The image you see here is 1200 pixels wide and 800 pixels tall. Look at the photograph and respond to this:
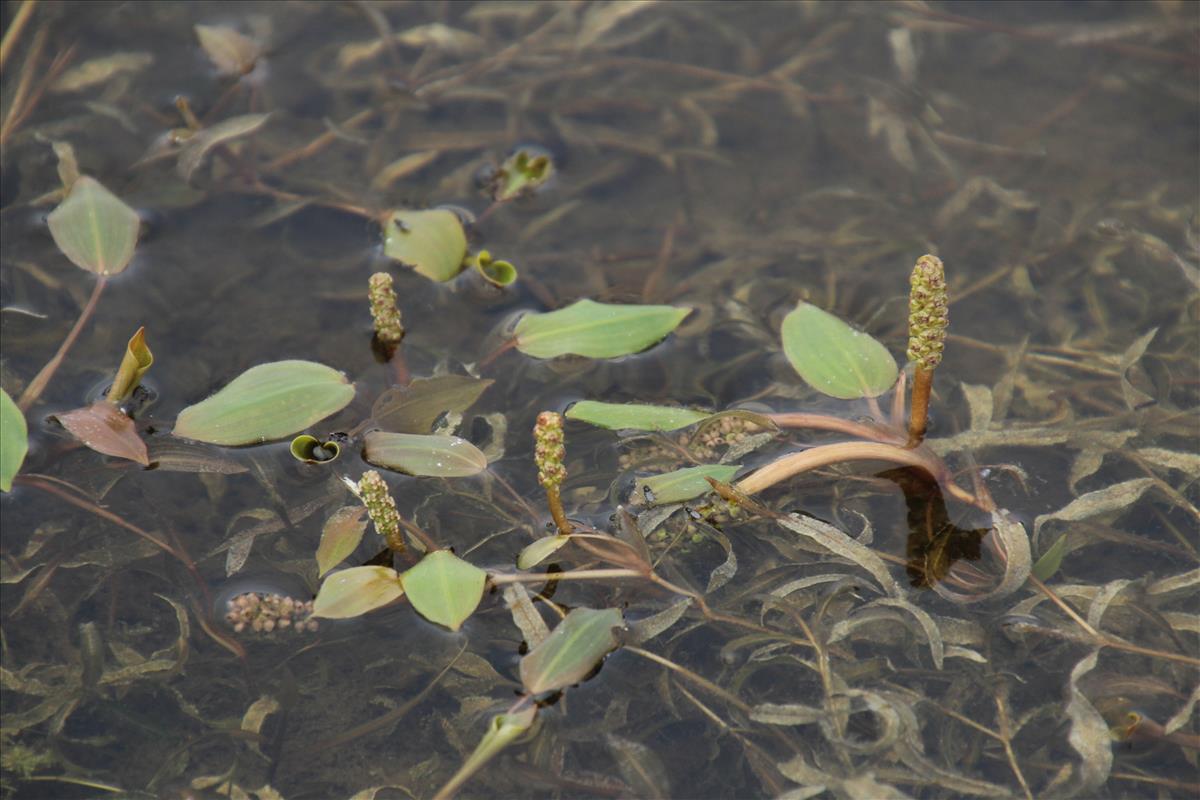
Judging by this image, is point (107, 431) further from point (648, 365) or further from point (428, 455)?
point (648, 365)

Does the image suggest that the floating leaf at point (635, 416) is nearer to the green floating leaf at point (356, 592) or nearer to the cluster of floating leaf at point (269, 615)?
the green floating leaf at point (356, 592)

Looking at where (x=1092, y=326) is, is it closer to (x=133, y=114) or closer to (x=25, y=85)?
(x=133, y=114)

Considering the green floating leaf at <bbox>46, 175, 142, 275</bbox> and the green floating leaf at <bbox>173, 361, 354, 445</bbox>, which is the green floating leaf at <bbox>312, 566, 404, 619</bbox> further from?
the green floating leaf at <bbox>46, 175, 142, 275</bbox>

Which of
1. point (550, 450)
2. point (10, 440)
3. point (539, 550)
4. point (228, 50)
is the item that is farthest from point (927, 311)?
point (228, 50)

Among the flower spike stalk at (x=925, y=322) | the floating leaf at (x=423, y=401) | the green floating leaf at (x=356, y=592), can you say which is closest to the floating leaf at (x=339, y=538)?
the green floating leaf at (x=356, y=592)

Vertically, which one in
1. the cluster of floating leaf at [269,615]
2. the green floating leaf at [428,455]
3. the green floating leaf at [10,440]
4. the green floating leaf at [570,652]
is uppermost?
the green floating leaf at [10,440]

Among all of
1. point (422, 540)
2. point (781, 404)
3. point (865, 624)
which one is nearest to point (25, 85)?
point (422, 540)
